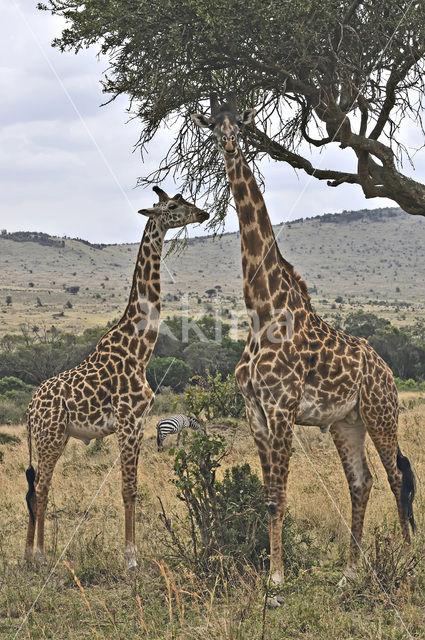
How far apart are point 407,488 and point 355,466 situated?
0.59 meters

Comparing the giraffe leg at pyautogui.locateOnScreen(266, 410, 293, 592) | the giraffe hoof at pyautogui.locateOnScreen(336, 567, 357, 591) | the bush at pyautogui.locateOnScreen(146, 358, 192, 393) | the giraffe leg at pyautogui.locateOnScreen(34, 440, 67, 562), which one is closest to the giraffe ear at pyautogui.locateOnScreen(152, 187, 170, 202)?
the giraffe leg at pyautogui.locateOnScreen(266, 410, 293, 592)

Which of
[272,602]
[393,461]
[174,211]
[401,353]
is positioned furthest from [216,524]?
[401,353]

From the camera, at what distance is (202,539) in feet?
20.5

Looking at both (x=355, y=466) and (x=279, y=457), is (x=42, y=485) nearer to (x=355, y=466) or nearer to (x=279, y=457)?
(x=279, y=457)

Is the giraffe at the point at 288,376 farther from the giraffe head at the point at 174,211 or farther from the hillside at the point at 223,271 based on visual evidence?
the hillside at the point at 223,271

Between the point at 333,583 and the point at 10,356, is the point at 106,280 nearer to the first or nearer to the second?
the point at 10,356

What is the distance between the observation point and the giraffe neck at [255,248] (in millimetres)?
5918

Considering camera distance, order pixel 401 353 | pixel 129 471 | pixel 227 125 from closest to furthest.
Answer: pixel 227 125 → pixel 129 471 → pixel 401 353

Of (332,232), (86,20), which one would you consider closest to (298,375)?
(86,20)

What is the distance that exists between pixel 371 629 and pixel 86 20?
7.93 meters

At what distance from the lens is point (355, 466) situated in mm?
6336

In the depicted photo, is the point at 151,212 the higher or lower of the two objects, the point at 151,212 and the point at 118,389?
the higher

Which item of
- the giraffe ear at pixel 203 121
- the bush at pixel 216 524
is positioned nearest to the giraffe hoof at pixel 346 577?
the bush at pixel 216 524

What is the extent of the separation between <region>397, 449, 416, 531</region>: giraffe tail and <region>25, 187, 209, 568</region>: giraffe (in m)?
2.71
